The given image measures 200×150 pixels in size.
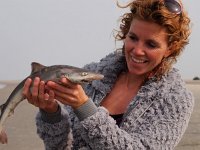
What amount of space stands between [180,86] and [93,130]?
0.94 m

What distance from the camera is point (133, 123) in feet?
14.8

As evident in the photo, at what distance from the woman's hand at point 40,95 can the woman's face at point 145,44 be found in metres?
0.80

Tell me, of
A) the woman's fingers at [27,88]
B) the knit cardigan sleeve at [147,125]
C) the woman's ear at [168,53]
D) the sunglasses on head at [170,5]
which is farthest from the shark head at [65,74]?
the sunglasses on head at [170,5]

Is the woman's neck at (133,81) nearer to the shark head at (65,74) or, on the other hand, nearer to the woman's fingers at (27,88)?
the shark head at (65,74)

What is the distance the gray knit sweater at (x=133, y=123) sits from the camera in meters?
4.30

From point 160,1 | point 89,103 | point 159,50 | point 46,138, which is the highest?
point 160,1

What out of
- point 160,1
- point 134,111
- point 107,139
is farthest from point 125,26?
point 107,139

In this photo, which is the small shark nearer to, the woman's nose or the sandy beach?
the woman's nose

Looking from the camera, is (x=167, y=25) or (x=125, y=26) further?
(x=125, y=26)

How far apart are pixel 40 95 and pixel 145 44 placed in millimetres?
1021

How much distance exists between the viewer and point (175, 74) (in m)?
4.78

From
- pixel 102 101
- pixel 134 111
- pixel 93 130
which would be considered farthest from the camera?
pixel 102 101

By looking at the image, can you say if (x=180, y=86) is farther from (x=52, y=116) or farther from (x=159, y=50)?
(x=52, y=116)

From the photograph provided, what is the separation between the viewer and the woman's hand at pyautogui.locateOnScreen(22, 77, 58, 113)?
4.29 metres
